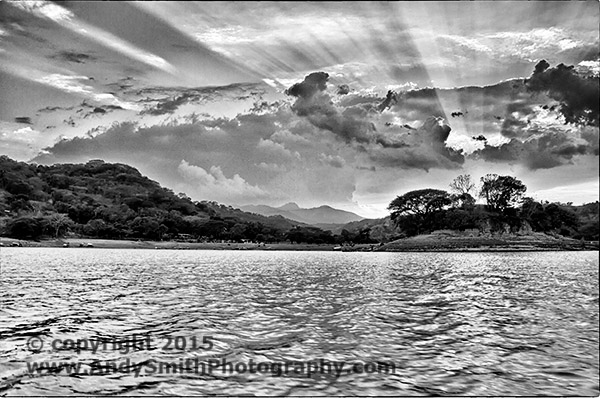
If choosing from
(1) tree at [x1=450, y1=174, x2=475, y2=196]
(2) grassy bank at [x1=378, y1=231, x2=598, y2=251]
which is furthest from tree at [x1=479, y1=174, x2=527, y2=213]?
(2) grassy bank at [x1=378, y1=231, x2=598, y2=251]

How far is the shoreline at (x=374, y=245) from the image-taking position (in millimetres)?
72169

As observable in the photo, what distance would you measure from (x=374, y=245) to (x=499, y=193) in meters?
Result: 118

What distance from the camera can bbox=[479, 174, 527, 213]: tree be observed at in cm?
2608

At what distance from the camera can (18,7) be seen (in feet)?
30.5

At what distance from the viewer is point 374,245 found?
144375 mm

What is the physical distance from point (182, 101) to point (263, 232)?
469 feet

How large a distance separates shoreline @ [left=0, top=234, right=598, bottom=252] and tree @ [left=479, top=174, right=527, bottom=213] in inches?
977

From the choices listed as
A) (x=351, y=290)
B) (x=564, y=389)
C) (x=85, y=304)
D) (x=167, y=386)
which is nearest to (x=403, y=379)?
(x=564, y=389)

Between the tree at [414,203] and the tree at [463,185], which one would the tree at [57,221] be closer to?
the tree at [463,185]

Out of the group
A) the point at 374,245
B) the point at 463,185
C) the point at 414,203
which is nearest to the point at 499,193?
the point at 463,185

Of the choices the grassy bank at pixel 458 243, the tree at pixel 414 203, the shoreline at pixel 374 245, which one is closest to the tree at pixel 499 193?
the shoreline at pixel 374 245

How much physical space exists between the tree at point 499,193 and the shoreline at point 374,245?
81.4 ft

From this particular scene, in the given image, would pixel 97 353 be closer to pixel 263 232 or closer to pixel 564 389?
pixel 564 389

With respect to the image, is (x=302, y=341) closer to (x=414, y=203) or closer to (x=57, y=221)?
(x=57, y=221)
